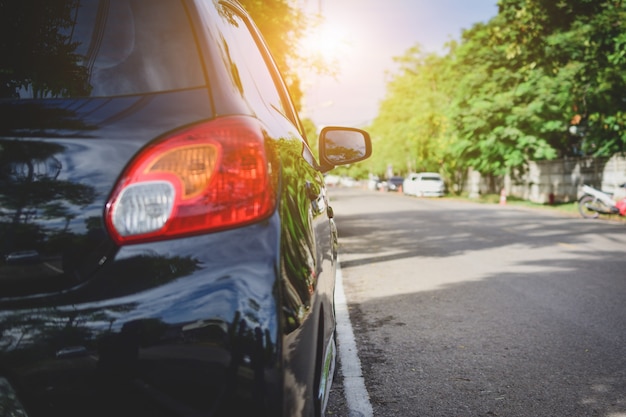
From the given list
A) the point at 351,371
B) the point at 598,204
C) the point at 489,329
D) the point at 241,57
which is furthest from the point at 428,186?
the point at 241,57

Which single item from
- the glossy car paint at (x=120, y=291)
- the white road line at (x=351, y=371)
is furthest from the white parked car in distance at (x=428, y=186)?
the glossy car paint at (x=120, y=291)

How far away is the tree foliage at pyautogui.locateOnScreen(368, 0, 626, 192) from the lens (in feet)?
47.6

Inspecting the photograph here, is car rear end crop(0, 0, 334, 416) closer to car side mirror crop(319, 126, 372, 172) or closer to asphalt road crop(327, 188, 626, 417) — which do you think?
car side mirror crop(319, 126, 372, 172)

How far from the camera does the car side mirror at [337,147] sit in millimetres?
2951

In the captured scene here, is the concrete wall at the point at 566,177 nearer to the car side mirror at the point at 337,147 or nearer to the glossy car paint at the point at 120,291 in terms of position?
the car side mirror at the point at 337,147

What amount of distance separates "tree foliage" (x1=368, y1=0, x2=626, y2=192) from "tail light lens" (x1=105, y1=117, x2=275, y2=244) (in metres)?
13.7

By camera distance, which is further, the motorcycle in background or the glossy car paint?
the motorcycle in background

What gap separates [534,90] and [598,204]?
899 centimetres

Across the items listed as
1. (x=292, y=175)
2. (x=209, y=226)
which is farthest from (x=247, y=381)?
(x=292, y=175)

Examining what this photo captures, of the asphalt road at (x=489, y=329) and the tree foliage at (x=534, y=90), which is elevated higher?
the tree foliage at (x=534, y=90)

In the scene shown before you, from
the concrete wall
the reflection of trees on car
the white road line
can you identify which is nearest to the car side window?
the reflection of trees on car

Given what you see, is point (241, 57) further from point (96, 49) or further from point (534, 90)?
point (534, 90)

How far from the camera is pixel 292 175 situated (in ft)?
Result: 5.00

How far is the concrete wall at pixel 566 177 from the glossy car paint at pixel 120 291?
2154 centimetres
